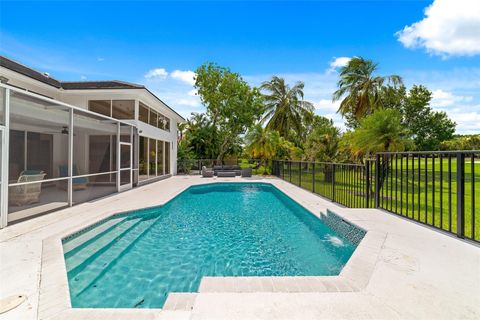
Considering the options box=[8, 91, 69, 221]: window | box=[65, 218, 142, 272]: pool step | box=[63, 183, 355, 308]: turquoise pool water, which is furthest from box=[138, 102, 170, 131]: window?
box=[65, 218, 142, 272]: pool step

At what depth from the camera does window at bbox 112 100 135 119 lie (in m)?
10.9

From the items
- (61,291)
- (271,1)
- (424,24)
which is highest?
(271,1)

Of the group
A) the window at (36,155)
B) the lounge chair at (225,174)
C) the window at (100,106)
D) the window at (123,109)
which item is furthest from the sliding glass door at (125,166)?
the lounge chair at (225,174)

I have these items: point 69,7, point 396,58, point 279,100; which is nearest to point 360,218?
point 69,7

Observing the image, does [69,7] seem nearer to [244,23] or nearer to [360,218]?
[244,23]

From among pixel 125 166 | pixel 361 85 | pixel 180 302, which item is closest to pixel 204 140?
pixel 125 166

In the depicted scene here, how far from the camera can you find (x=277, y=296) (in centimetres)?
225

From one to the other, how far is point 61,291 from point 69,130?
18.5 feet

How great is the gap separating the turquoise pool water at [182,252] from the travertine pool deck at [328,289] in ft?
1.67

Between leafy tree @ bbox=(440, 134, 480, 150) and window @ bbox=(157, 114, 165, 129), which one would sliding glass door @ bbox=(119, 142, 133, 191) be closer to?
window @ bbox=(157, 114, 165, 129)

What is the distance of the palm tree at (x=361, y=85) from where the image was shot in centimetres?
1733

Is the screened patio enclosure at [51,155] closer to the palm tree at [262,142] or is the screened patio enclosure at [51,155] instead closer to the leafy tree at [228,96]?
the palm tree at [262,142]

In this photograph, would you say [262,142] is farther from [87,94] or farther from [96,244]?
[96,244]

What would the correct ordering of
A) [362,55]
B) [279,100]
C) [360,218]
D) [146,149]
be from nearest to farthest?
[360,218] < [146,149] < [362,55] < [279,100]
